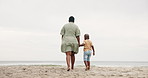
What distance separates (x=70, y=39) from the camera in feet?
36.1

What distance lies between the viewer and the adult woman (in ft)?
35.8

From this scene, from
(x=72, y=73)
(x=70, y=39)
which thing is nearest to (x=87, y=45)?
(x=70, y=39)

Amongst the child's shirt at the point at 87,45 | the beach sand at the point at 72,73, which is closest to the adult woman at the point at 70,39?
the child's shirt at the point at 87,45

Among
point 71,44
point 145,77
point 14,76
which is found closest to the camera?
point 145,77

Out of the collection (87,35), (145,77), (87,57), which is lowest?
(145,77)

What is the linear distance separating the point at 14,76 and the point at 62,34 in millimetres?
2744

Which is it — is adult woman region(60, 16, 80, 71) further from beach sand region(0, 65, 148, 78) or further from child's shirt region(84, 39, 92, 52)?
beach sand region(0, 65, 148, 78)

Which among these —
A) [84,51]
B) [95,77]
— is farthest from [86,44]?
[95,77]

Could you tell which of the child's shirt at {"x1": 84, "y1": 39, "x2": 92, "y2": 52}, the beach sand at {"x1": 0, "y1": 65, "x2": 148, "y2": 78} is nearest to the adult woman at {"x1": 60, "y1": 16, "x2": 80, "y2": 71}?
the child's shirt at {"x1": 84, "y1": 39, "x2": 92, "y2": 52}

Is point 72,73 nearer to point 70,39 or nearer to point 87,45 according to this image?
point 70,39

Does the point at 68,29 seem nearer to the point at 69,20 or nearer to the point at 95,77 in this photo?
the point at 69,20

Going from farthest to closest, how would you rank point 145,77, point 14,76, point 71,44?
point 71,44, point 14,76, point 145,77

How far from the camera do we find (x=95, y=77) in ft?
29.0

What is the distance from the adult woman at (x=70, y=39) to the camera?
35.8 ft
